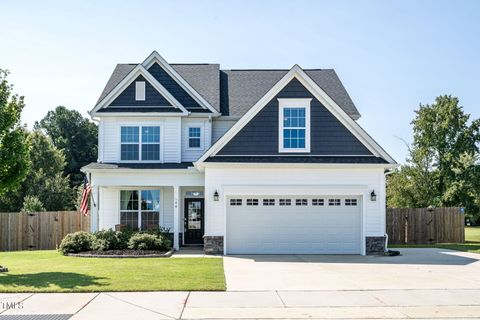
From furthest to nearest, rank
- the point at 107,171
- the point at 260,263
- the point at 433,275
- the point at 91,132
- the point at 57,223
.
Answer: the point at 91,132, the point at 57,223, the point at 107,171, the point at 260,263, the point at 433,275

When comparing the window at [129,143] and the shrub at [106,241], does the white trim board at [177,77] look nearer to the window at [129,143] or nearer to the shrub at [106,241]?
the window at [129,143]

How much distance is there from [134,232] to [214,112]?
20.4ft

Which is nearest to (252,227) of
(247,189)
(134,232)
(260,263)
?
(247,189)

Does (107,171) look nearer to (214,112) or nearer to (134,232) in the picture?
(134,232)

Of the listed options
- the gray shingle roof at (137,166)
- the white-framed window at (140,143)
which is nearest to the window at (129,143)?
the white-framed window at (140,143)

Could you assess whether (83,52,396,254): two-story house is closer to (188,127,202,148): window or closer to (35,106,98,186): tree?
(188,127,202,148): window

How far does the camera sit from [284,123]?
21.3m

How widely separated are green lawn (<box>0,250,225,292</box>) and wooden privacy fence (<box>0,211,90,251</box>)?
748cm

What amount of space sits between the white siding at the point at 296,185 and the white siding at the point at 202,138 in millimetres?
3242

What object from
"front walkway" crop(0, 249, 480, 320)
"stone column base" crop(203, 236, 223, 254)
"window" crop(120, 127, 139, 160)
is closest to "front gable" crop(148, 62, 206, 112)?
"window" crop(120, 127, 139, 160)

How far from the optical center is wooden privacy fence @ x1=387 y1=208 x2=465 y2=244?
28.2 meters

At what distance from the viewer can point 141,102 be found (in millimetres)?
23703

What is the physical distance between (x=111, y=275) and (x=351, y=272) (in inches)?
259

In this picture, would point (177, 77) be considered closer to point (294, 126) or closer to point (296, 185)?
point (294, 126)
